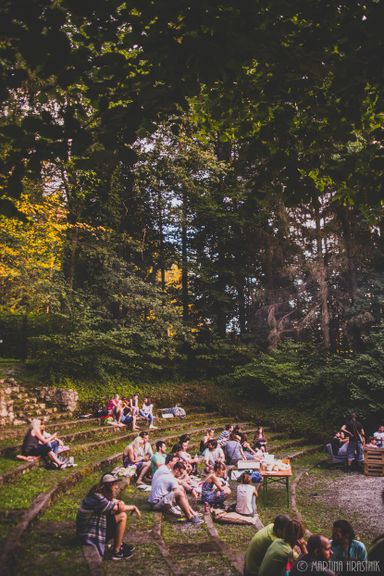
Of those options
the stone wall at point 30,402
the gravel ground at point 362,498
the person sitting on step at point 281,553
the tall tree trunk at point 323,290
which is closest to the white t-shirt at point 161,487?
the person sitting on step at point 281,553

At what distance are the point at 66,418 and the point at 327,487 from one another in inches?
318

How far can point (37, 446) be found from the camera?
358 inches

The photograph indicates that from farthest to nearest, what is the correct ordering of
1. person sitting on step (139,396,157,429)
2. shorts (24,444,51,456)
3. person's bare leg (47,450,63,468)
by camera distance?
person sitting on step (139,396,157,429) < person's bare leg (47,450,63,468) < shorts (24,444,51,456)

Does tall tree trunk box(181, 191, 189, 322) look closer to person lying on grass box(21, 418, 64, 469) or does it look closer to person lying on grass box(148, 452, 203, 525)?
person lying on grass box(21, 418, 64, 469)

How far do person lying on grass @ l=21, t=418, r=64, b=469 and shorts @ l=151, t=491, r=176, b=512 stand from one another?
268 cm

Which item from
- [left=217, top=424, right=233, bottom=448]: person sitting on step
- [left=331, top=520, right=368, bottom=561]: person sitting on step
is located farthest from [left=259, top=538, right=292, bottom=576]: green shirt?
[left=217, top=424, right=233, bottom=448]: person sitting on step

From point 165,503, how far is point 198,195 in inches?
657

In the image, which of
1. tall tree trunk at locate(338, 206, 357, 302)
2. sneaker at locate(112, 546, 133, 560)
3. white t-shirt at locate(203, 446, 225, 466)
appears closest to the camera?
sneaker at locate(112, 546, 133, 560)

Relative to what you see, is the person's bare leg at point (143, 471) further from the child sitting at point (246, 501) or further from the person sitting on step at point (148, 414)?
the person sitting on step at point (148, 414)

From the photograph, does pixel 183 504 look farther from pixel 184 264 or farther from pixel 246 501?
pixel 184 264

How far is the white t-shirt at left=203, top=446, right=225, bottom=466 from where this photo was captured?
36.1 feet

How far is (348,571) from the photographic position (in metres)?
4.43

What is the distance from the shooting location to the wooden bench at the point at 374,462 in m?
12.3

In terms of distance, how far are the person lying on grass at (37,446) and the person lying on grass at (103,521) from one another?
3676 millimetres
